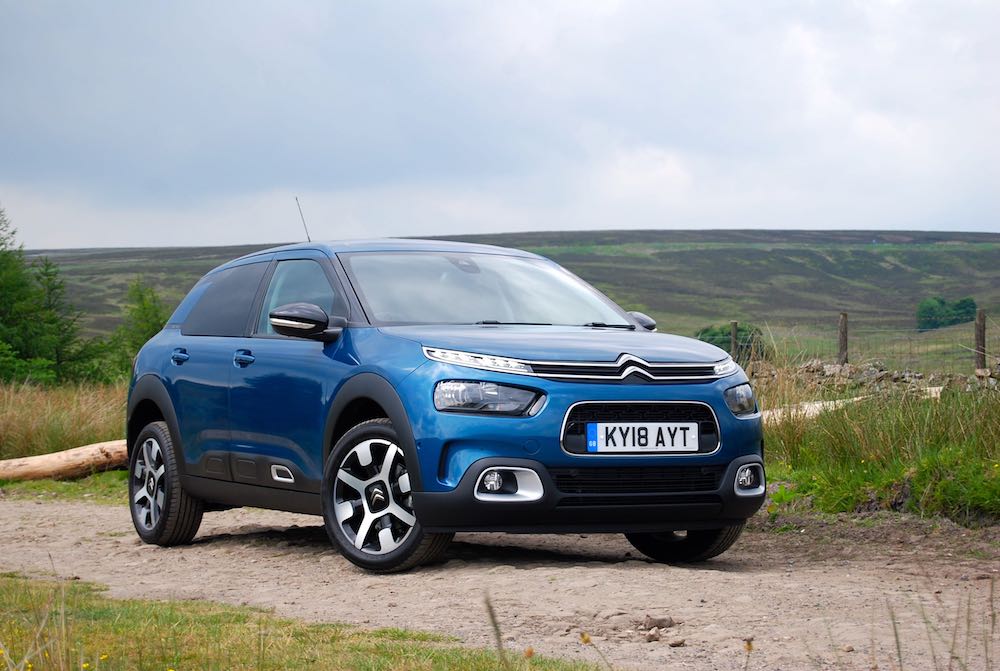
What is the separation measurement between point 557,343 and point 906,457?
4.21m

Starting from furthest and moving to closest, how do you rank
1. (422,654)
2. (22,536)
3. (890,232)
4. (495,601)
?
1. (890,232)
2. (22,536)
3. (495,601)
4. (422,654)

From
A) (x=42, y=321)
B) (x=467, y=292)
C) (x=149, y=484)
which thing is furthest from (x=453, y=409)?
(x=42, y=321)

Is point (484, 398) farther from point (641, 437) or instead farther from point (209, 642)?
point (209, 642)

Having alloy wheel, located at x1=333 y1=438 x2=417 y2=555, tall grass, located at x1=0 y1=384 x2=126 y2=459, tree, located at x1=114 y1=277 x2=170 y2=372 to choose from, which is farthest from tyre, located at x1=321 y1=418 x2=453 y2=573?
tree, located at x1=114 y1=277 x2=170 y2=372

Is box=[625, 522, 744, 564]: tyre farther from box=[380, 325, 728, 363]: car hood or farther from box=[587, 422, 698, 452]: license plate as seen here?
box=[380, 325, 728, 363]: car hood

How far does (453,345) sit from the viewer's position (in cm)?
669

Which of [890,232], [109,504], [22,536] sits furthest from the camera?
[890,232]

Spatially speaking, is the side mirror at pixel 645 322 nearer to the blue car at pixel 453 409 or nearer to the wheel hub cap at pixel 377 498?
the blue car at pixel 453 409

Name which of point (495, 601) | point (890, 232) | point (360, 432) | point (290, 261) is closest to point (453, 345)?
point (360, 432)

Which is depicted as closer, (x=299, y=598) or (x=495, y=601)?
(x=495, y=601)

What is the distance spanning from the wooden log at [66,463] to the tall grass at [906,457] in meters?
8.20

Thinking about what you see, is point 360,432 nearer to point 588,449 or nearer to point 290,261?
point 588,449

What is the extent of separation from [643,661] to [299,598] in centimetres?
231

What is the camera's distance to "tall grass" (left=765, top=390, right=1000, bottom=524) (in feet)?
29.7
